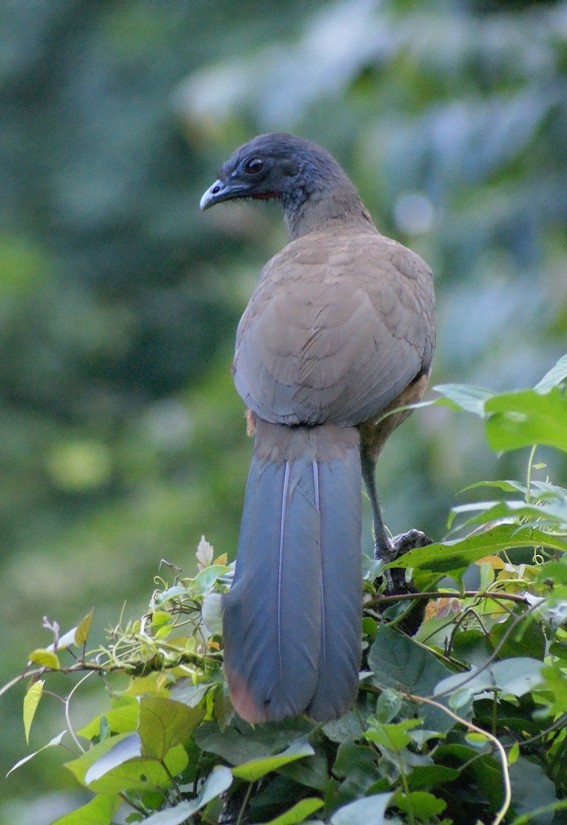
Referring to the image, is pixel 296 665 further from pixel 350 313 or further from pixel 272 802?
pixel 350 313

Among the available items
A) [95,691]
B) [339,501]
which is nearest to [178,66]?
[95,691]

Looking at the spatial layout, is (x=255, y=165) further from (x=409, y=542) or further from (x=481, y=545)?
(x=481, y=545)

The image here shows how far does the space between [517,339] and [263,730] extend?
377 centimetres

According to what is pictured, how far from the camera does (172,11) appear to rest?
13141 millimetres

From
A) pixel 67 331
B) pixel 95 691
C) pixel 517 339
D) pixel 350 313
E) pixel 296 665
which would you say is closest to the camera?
pixel 296 665

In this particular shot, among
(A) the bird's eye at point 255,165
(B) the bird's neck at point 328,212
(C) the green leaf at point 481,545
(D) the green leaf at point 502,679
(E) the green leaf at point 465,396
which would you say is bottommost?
(D) the green leaf at point 502,679

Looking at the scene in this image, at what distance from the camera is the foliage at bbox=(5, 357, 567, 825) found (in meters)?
1.91

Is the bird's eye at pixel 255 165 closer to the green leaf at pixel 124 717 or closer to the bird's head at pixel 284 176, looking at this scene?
the bird's head at pixel 284 176

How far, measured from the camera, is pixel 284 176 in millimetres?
4879

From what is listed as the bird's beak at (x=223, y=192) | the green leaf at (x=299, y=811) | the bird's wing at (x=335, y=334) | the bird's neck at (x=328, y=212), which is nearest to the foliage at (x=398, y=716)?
the green leaf at (x=299, y=811)

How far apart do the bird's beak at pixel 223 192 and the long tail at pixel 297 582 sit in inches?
81.7

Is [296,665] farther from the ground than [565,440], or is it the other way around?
[565,440]

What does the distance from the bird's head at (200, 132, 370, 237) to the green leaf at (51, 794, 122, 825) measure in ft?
9.66

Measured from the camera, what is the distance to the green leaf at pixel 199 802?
1933mm
